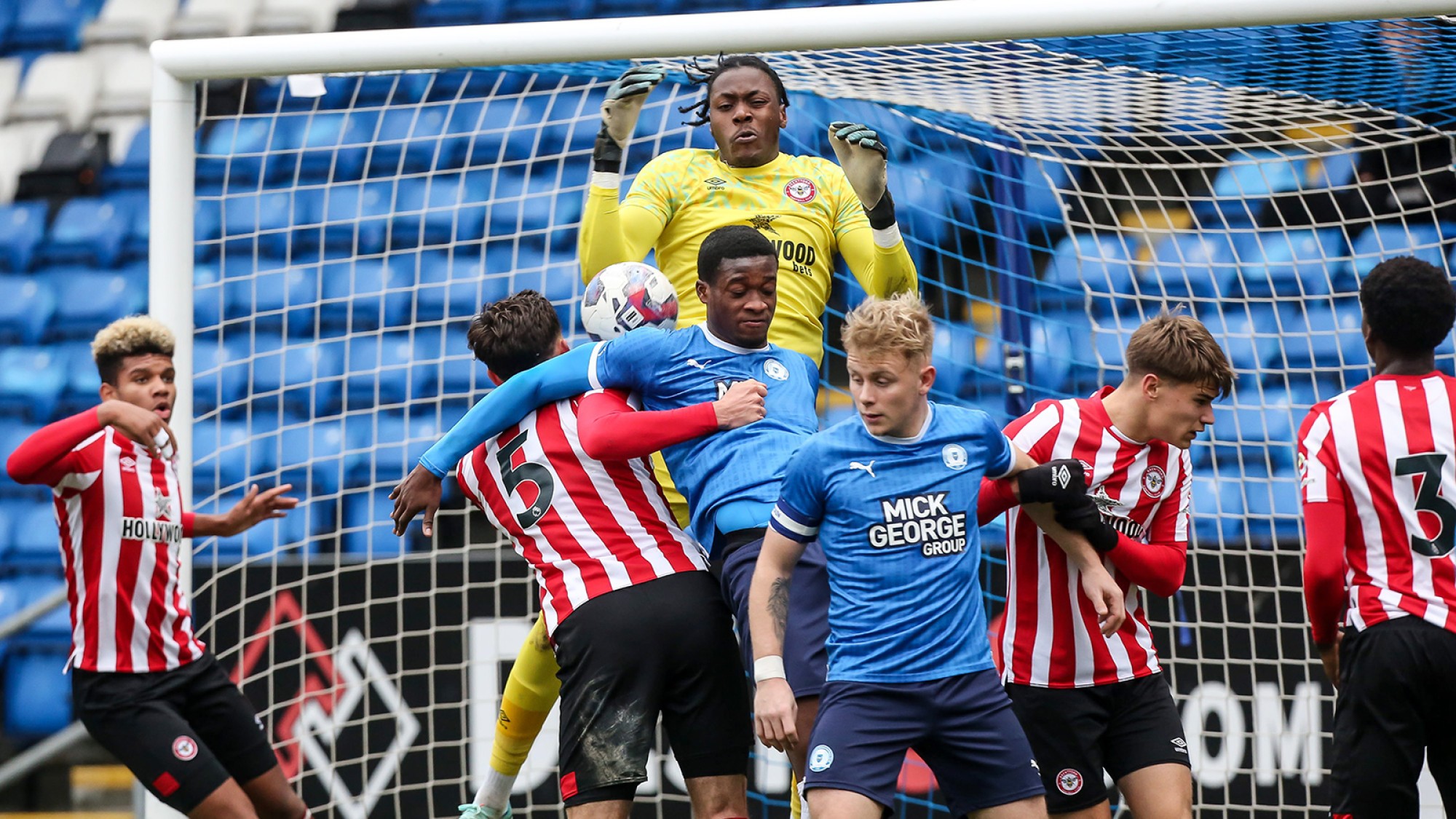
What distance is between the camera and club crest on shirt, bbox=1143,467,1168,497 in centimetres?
376

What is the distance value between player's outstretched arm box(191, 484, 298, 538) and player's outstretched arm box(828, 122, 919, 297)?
189cm

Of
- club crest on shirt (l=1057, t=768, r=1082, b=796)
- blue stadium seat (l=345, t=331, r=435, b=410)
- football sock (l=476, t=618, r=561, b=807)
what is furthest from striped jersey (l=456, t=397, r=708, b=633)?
blue stadium seat (l=345, t=331, r=435, b=410)

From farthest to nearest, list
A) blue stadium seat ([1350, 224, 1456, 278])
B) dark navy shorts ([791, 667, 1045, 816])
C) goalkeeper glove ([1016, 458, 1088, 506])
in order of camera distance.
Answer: blue stadium seat ([1350, 224, 1456, 278]), goalkeeper glove ([1016, 458, 1088, 506]), dark navy shorts ([791, 667, 1045, 816])

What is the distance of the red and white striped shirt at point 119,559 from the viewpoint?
4.59 m

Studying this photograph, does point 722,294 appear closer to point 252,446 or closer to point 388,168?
point 252,446

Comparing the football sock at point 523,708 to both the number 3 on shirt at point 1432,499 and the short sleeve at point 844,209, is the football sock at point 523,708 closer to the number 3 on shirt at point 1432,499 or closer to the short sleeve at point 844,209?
the short sleeve at point 844,209

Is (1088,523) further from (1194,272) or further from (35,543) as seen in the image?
(35,543)

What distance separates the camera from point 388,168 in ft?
27.5

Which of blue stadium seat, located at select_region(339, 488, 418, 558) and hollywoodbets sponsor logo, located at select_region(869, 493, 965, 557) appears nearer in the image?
hollywoodbets sponsor logo, located at select_region(869, 493, 965, 557)

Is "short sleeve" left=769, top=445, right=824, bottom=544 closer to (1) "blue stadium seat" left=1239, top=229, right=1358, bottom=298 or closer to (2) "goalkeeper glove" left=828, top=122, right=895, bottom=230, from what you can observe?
(2) "goalkeeper glove" left=828, top=122, right=895, bottom=230

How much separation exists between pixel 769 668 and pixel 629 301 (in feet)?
4.01

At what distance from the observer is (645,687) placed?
3.57 meters

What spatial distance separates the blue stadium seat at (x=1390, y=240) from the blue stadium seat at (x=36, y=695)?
620 centimetres

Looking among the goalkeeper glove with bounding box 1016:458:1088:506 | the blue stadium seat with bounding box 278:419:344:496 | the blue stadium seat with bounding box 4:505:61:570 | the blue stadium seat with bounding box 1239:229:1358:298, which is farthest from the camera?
the blue stadium seat with bounding box 4:505:61:570
